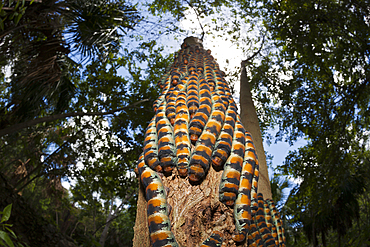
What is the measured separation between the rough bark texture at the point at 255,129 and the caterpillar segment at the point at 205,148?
1.50 metres

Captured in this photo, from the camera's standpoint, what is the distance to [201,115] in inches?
60.5

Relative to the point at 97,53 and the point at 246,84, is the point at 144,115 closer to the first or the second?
the point at 97,53

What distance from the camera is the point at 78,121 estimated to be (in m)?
8.31

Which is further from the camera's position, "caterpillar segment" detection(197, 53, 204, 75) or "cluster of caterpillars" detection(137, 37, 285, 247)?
"caterpillar segment" detection(197, 53, 204, 75)

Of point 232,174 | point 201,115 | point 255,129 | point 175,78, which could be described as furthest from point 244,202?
point 255,129

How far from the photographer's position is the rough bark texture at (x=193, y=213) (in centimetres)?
113

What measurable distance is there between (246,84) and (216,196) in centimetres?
376

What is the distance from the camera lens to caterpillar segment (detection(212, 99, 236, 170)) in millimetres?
1341

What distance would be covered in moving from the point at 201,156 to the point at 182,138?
163mm

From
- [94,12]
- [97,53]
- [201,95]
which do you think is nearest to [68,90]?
[97,53]

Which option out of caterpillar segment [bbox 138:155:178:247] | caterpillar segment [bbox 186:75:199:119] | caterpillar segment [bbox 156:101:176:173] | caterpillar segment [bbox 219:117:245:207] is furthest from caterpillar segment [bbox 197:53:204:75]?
caterpillar segment [bbox 138:155:178:247]

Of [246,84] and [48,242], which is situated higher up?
[246,84]

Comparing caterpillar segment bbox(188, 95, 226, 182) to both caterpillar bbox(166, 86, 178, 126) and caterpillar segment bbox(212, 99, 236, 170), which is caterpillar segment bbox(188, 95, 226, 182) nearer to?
caterpillar segment bbox(212, 99, 236, 170)

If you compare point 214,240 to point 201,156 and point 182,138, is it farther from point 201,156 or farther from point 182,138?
point 182,138
